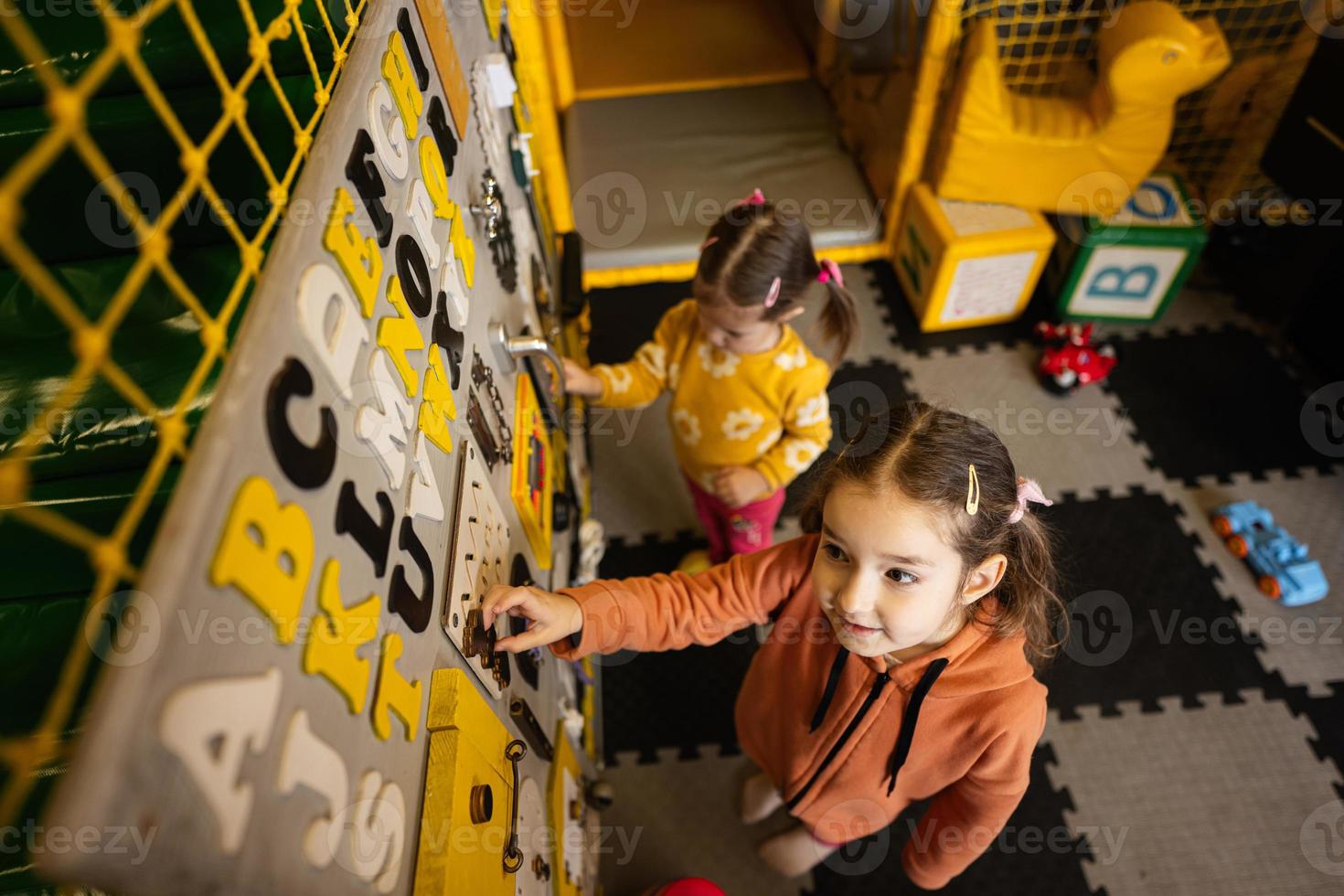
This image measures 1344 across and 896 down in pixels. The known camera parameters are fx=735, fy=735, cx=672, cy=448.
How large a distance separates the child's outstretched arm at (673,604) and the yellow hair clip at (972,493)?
230 millimetres

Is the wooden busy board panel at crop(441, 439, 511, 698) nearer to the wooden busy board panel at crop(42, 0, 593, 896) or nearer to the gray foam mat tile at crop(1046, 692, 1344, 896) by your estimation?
the wooden busy board panel at crop(42, 0, 593, 896)

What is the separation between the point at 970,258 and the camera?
6.04ft

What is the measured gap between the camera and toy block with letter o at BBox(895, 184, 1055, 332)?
1829mm

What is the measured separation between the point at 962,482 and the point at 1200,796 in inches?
41.5

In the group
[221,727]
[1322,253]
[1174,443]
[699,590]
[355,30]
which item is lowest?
[1174,443]

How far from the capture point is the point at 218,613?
314 mm

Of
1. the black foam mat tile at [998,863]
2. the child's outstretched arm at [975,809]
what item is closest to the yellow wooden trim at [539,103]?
the child's outstretched arm at [975,809]

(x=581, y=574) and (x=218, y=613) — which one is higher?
(x=218, y=613)

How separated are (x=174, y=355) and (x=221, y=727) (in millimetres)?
451

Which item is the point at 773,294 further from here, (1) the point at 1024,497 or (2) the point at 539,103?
(2) the point at 539,103

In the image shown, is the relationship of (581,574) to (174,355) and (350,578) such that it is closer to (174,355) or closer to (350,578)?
(174,355)

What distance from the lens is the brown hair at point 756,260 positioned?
1.06 metres

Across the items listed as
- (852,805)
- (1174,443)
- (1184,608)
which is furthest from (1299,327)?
(852,805)

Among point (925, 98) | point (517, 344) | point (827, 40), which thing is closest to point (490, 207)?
point (517, 344)
